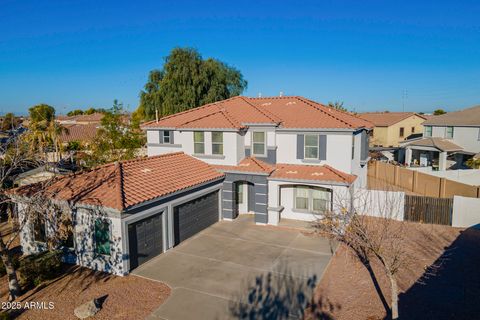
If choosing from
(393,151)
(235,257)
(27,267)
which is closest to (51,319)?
(27,267)

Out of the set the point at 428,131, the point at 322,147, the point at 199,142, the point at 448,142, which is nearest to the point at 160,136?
the point at 199,142

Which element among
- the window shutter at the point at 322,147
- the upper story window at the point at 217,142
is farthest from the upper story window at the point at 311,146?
the upper story window at the point at 217,142

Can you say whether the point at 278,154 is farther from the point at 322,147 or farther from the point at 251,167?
the point at 322,147

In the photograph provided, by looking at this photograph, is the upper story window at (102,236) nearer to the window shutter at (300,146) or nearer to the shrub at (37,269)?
the shrub at (37,269)

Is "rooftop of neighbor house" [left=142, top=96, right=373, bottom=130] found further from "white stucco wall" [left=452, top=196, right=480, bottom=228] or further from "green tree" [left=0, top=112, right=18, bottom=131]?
"green tree" [left=0, top=112, right=18, bottom=131]

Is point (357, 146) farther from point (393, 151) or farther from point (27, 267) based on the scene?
point (393, 151)
